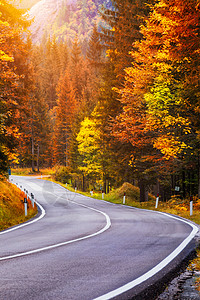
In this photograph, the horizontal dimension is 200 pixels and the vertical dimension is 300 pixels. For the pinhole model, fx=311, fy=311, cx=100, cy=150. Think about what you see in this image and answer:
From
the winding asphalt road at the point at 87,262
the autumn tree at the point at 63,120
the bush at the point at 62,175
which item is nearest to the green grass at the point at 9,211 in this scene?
the winding asphalt road at the point at 87,262

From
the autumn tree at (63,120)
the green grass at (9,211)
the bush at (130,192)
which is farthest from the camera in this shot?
the autumn tree at (63,120)

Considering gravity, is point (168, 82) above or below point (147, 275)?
above

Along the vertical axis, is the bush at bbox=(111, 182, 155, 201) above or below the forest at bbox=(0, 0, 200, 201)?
A: below

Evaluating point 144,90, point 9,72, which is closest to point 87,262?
point 9,72

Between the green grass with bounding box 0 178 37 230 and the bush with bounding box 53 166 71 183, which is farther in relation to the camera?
the bush with bounding box 53 166 71 183

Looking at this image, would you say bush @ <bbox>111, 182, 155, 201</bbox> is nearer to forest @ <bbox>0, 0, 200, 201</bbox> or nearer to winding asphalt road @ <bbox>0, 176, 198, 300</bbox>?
forest @ <bbox>0, 0, 200, 201</bbox>

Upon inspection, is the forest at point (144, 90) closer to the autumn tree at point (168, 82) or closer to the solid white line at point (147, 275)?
the autumn tree at point (168, 82)

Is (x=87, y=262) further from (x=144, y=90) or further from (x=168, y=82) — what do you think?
(x=144, y=90)

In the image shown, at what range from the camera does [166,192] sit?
31078 millimetres

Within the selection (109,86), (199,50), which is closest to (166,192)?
(109,86)

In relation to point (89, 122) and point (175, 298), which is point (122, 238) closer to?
point (175, 298)

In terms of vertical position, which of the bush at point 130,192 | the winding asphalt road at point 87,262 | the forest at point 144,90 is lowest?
the bush at point 130,192

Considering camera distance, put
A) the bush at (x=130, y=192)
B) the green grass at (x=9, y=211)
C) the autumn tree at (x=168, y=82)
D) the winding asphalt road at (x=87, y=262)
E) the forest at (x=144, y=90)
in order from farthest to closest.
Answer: the bush at (x=130, y=192)
the green grass at (x=9, y=211)
the forest at (x=144, y=90)
the autumn tree at (x=168, y=82)
the winding asphalt road at (x=87, y=262)

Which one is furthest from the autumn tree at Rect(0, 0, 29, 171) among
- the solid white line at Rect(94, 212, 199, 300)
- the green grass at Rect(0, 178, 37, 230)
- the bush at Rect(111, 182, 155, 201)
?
the bush at Rect(111, 182, 155, 201)
